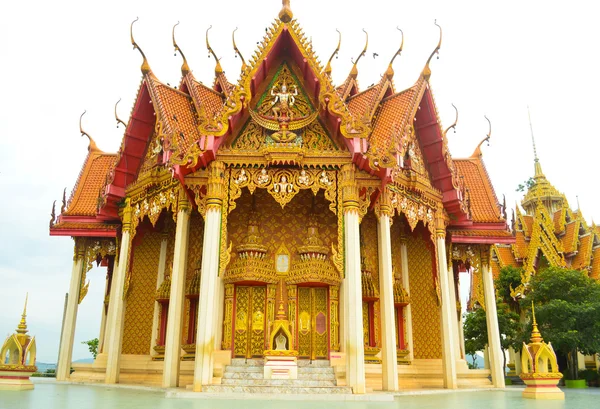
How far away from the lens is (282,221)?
1331 cm

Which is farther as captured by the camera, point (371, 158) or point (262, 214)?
point (262, 214)

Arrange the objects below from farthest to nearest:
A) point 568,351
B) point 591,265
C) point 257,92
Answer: point 591,265, point 568,351, point 257,92

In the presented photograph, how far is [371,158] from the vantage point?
35.9ft

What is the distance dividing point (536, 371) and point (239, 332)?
21.9 ft

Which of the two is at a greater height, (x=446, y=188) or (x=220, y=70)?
(x=220, y=70)

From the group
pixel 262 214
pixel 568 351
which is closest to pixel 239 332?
pixel 262 214

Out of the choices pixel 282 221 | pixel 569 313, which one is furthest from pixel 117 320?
pixel 569 313

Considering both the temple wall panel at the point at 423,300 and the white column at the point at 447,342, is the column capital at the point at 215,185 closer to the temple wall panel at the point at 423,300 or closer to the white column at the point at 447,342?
the temple wall panel at the point at 423,300

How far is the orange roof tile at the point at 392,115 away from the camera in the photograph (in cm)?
1253

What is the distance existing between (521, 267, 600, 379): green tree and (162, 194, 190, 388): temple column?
17524 mm

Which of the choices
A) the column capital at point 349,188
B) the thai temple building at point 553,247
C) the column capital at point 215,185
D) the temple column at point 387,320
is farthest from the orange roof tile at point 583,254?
the column capital at point 215,185

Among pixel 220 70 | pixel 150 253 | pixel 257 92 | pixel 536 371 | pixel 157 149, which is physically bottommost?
pixel 536 371

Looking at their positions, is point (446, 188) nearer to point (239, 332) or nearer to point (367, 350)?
point (367, 350)

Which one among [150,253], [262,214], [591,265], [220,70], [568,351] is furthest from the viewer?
[591,265]
